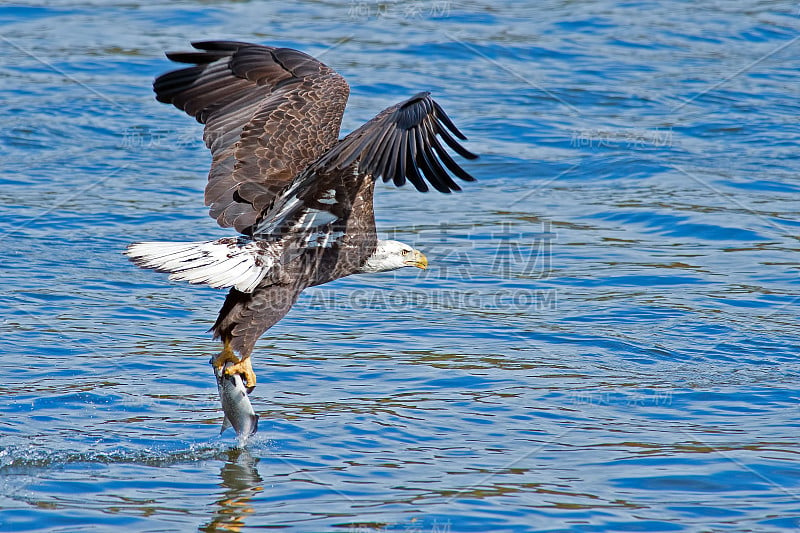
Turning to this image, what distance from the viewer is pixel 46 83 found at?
11109 millimetres

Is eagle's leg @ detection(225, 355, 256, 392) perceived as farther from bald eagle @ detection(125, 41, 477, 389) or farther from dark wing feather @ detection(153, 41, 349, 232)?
dark wing feather @ detection(153, 41, 349, 232)

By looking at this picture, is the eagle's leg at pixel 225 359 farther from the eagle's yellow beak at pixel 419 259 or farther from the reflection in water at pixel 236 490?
the eagle's yellow beak at pixel 419 259

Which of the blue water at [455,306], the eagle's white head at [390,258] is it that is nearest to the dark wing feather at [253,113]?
the eagle's white head at [390,258]

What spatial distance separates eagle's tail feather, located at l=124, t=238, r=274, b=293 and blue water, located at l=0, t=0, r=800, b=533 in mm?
788

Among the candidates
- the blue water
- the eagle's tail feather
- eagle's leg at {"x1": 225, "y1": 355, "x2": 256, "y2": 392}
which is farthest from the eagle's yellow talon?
the eagle's tail feather

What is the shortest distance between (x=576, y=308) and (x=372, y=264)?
191 centimetres

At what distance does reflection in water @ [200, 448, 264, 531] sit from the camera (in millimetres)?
4301

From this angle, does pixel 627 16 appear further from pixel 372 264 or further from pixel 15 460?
pixel 15 460

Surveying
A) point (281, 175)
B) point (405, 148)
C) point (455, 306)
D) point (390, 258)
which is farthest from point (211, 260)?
point (455, 306)

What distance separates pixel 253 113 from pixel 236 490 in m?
2.09

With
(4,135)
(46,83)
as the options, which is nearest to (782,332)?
(4,135)

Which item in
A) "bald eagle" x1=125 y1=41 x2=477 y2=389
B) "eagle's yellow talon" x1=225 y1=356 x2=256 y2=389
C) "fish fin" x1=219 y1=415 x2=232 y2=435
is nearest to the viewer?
"bald eagle" x1=125 y1=41 x2=477 y2=389

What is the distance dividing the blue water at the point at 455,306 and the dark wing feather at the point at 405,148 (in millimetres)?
1288

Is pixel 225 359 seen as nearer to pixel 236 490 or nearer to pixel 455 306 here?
pixel 236 490
